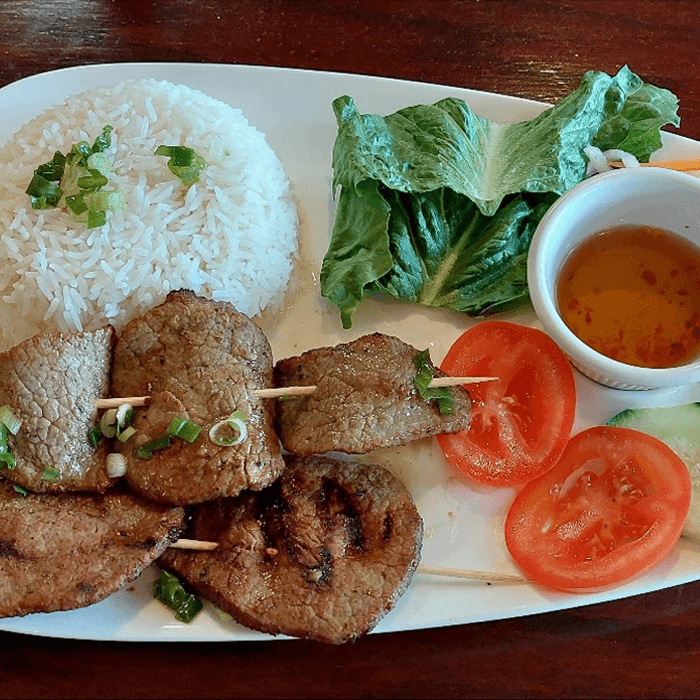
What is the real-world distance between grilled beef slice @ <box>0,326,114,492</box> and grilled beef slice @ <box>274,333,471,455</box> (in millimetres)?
678

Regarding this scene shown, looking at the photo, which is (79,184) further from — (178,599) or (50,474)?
(178,599)

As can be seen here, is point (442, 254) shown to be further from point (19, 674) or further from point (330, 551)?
point (19, 674)

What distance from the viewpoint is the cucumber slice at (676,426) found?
283cm

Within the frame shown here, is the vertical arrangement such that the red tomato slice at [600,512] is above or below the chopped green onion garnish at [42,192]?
below

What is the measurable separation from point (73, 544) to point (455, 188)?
6.26 feet

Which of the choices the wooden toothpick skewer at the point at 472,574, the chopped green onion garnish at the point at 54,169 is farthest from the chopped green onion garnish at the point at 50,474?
the wooden toothpick skewer at the point at 472,574

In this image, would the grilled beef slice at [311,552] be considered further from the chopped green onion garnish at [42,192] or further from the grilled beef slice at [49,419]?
the chopped green onion garnish at [42,192]

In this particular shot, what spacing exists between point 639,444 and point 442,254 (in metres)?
1.08

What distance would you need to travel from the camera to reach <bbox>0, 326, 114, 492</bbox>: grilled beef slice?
8.61 ft

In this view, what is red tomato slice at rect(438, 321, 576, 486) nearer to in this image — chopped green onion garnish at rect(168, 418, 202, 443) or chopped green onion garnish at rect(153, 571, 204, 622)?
chopped green onion garnish at rect(168, 418, 202, 443)

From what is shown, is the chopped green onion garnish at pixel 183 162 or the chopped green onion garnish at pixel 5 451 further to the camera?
the chopped green onion garnish at pixel 183 162

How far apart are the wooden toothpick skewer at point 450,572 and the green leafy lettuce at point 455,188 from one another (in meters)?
1.01

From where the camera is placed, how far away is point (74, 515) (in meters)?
2.60

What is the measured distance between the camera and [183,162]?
3045 millimetres
